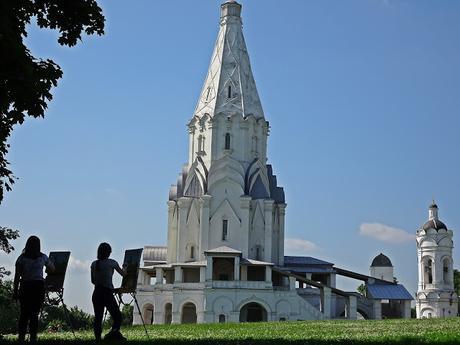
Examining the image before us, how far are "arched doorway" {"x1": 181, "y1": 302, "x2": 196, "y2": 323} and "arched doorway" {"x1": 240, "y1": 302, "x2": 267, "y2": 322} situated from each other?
12.3ft

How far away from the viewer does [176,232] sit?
65312 millimetres

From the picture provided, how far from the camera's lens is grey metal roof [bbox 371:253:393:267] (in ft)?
265

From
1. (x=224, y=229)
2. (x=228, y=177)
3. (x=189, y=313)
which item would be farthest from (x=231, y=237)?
(x=189, y=313)

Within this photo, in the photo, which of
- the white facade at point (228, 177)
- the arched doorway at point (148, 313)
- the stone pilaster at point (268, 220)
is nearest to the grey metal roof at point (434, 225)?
the white facade at point (228, 177)

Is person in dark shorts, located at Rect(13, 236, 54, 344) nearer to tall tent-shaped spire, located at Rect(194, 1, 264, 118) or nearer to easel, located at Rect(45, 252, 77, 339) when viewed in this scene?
easel, located at Rect(45, 252, 77, 339)

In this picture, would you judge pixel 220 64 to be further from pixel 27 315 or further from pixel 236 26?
pixel 27 315

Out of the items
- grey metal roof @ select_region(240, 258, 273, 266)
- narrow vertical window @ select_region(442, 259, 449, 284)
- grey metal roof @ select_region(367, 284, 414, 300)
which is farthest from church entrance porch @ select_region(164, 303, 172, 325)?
narrow vertical window @ select_region(442, 259, 449, 284)

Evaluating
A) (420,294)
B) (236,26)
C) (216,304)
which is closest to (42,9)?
(216,304)

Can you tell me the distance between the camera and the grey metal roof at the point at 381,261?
80750 mm

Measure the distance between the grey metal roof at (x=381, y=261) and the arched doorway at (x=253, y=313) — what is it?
2332cm

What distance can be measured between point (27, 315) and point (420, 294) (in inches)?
2594

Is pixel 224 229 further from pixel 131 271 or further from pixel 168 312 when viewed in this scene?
pixel 131 271

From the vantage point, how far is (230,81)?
66.6 meters

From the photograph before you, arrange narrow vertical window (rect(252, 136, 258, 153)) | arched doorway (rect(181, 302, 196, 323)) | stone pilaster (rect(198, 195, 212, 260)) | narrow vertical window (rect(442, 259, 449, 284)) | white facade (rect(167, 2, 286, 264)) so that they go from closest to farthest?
arched doorway (rect(181, 302, 196, 323)), stone pilaster (rect(198, 195, 212, 260)), white facade (rect(167, 2, 286, 264)), narrow vertical window (rect(252, 136, 258, 153)), narrow vertical window (rect(442, 259, 449, 284))
